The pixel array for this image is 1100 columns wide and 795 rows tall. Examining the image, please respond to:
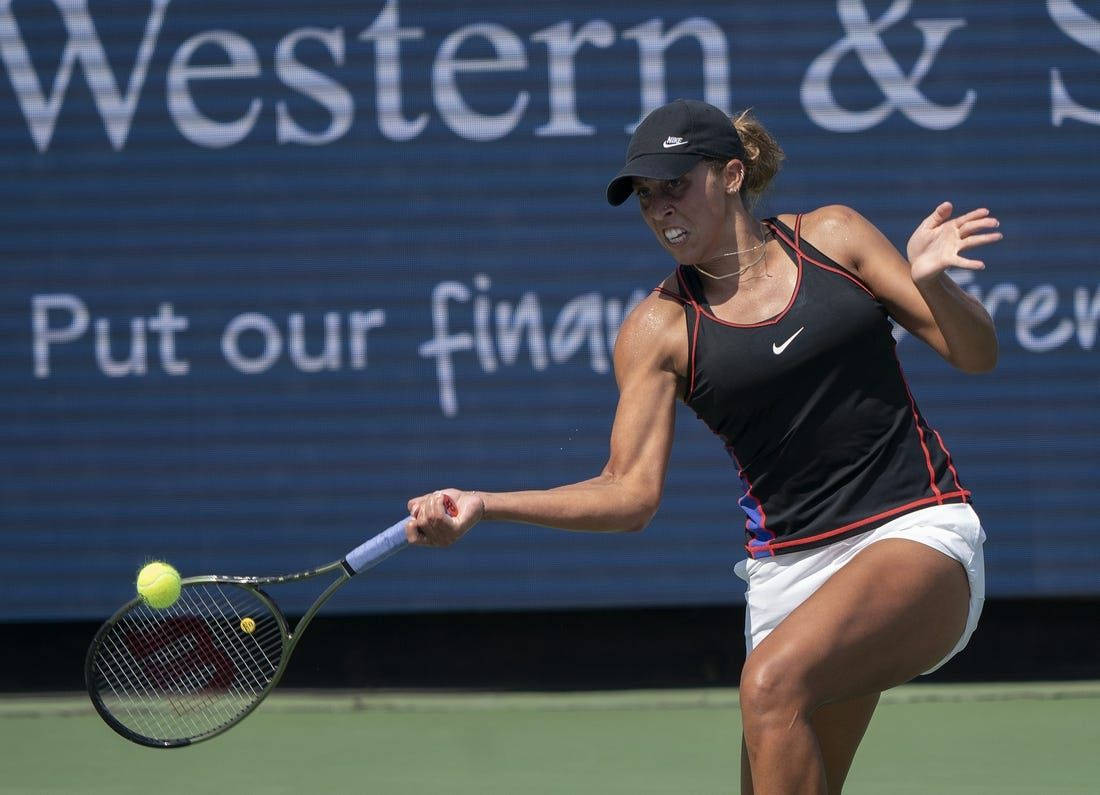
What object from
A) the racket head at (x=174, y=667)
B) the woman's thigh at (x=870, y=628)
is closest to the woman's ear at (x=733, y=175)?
the woman's thigh at (x=870, y=628)

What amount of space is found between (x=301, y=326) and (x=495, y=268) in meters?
0.80

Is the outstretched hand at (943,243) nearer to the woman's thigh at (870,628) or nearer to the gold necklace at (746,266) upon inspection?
the gold necklace at (746,266)

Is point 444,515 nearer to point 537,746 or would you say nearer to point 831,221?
point 831,221

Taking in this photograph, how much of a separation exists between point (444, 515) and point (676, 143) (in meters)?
0.90

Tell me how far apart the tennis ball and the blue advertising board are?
2502 mm

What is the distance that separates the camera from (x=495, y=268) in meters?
6.24

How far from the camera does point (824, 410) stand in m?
3.24

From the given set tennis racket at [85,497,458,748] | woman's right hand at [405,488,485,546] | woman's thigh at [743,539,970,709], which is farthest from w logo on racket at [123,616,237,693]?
woman's thigh at [743,539,970,709]

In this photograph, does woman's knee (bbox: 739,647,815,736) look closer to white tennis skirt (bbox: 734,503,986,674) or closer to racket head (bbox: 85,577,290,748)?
white tennis skirt (bbox: 734,503,986,674)

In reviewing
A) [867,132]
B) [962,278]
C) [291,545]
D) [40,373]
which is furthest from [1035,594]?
[40,373]

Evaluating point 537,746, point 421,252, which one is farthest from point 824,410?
point 421,252

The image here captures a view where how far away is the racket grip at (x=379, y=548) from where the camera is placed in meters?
3.30

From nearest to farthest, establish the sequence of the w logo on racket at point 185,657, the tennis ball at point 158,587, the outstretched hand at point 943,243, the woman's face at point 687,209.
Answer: the outstretched hand at point 943,243 → the woman's face at point 687,209 → the tennis ball at point 158,587 → the w logo on racket at point 185,657

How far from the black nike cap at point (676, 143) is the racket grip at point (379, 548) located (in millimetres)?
826
